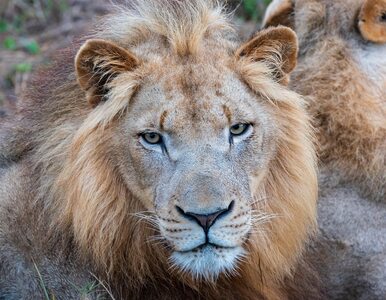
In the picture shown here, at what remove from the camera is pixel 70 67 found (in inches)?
213

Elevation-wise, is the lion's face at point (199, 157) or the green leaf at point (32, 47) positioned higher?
Result: the lion's face at point (199, 157)

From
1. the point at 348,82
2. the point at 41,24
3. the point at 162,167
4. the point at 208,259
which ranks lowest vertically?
the point at 41,24

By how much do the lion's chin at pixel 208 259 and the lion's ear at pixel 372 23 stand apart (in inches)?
80.5

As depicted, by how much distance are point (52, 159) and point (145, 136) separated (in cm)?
60

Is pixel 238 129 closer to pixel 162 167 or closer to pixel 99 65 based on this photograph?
pixel 162 167

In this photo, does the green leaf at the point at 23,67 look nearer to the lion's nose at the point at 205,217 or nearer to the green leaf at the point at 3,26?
the green leaf at the point at 3,26

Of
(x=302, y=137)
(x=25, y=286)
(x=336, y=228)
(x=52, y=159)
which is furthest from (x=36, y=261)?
(x=336, y=228)

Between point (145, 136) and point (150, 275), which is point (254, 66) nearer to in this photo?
point (145, 136)

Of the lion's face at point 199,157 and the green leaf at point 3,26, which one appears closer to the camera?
the lion's face at point 199,157

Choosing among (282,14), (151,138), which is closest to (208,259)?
(151,138)

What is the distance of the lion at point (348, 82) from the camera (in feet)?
20.5

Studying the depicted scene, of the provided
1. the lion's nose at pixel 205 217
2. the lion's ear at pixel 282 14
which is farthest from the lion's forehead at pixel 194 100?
the lion's ear at pixel 282 14

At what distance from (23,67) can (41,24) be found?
97 cm

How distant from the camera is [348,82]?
251 inches
